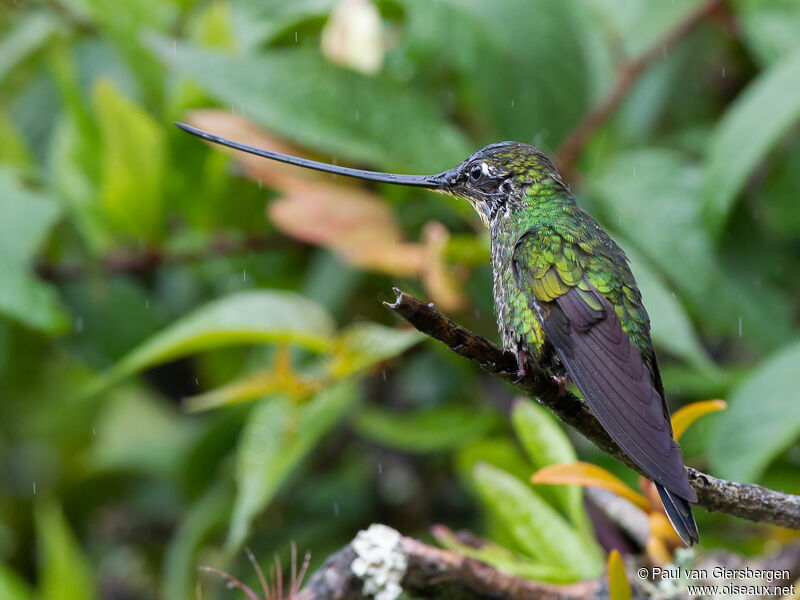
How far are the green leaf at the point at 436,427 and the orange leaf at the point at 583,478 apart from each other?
910mm

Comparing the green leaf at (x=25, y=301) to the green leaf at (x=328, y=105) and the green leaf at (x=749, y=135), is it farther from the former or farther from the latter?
the green leaf at (x=749, y=135)

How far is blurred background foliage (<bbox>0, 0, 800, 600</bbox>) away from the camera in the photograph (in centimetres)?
207

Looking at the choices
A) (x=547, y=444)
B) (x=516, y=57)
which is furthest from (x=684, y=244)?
(x=547, y=444)

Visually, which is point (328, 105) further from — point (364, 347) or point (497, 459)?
point (497, 459)

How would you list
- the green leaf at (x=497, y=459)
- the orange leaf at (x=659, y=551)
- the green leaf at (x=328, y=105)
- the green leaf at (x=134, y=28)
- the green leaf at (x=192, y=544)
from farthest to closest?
the green leaf at (x=134, y=28) < the green leaf at (x=192, y=544) < the green leaf at (x=328, y=105) < the green leaf at (x=497, y=459) < the orange leaf at (x=659, y=551)

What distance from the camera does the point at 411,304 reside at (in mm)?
942

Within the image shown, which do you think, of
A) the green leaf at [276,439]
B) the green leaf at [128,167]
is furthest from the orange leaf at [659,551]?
the green leaf at [128,167]

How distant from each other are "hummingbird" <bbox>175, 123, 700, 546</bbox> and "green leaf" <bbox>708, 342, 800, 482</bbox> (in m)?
0.68

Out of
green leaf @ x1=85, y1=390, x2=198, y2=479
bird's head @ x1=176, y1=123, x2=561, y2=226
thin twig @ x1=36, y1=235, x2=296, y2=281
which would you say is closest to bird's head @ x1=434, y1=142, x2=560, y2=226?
bird's head @ x1=176, y1=123, x2=561, y2=226

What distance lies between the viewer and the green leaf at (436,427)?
2.24 meters

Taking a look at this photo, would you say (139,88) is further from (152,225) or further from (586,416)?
(586,416)

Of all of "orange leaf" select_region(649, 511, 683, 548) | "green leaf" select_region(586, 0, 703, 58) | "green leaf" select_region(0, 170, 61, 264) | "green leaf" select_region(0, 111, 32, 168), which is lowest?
"green leaf" select_region(0, 111, 32, 168)

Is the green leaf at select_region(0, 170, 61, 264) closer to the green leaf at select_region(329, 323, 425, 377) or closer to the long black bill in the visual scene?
the green leaf at select_region(329, 323, 425, 377)

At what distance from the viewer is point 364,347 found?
2010 millimetres
